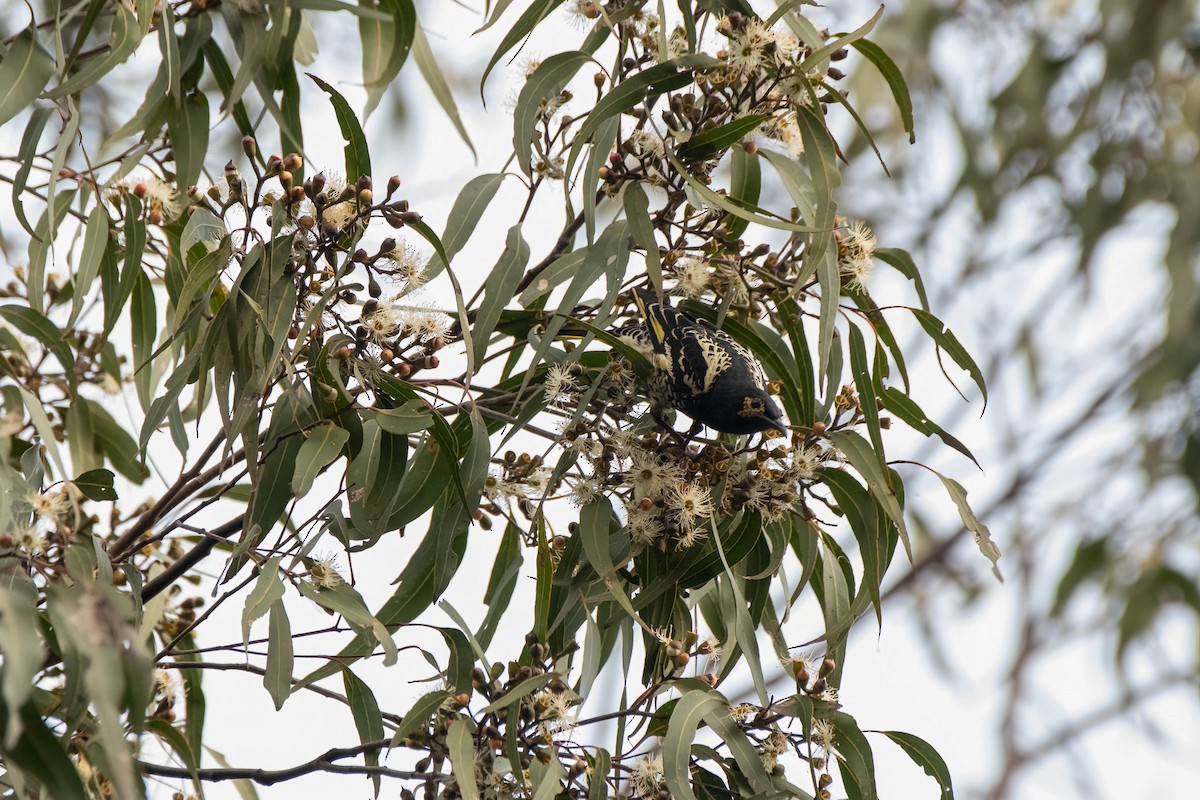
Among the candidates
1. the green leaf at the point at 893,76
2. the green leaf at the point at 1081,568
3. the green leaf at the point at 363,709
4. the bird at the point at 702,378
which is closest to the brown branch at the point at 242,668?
the green leaf at the point at 363,709

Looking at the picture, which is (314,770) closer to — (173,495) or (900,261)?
(173,495)

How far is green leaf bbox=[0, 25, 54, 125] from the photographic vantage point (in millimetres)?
1753

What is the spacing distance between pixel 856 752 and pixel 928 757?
0.45ft

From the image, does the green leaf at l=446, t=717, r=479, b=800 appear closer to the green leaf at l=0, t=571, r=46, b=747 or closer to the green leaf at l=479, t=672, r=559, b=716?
the green leaf at l=479, t=672, r=559, b=716

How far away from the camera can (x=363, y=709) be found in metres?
1.87

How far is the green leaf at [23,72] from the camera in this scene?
1753mm

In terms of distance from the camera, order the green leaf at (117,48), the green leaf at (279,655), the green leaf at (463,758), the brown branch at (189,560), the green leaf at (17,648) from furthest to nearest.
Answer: the brown branch at (189,560) < the green leaf at (117,48) < the green leaf at (279,655) < the green leaf at (463,758) < the green leaf at (17,648)

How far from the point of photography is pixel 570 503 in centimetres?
177

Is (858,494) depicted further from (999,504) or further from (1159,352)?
(999,504)

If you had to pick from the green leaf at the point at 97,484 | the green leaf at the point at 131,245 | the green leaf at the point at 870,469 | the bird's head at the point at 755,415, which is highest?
the green leaf at the point at 131,245

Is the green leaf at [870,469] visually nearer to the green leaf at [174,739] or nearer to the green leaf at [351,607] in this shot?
the green leaf at [351,607]

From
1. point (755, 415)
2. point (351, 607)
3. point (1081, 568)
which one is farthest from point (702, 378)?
point (1081, 568)

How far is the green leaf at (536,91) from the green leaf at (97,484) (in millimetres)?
709

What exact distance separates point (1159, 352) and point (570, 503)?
385 cm
